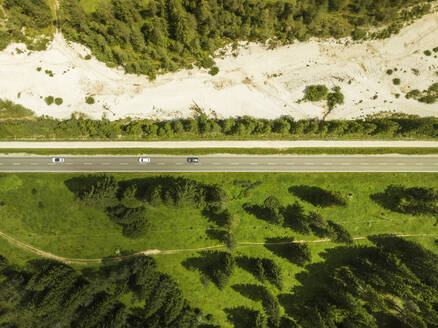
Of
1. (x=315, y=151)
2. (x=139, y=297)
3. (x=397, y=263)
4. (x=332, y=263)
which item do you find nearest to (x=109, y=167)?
(x=139, y=297)

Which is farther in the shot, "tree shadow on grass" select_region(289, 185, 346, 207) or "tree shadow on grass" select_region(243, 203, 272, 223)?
"tree shadow on grass" select_region(243, 203, 272, 223)

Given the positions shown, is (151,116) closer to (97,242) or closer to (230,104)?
(230,104)

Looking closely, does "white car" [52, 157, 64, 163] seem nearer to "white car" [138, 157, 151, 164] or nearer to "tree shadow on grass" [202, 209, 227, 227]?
"white car" [138, 157, 151, 164]

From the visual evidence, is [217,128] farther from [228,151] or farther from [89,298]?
[89,298]

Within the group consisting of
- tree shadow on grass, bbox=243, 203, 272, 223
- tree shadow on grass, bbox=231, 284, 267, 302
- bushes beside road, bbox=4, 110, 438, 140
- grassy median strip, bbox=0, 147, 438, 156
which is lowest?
tree shadow on grass, bbox=231, 284, 267, 302

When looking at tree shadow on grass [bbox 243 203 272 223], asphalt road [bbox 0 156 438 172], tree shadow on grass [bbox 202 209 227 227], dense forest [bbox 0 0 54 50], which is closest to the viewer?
dense forest [bbox 0 0 54 50]

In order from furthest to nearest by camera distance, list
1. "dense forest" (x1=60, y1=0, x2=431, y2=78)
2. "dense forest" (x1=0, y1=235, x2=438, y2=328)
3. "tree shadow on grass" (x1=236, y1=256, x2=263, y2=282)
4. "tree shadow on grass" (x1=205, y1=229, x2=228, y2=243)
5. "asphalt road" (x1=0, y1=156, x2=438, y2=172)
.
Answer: "tree shadow on grass" (x1=236, y1=256, x2=263, y2=282) → "tree shadow on grass" (x1=205, y1=229, x2=228, y2=243) → "asphalt road" (x1=0, y1=156, x2=438, y2=172) → "dense forest" (x1=0, y1=235, x2=438, y2=328) → "dense forest" (x1=60, y1=0, x2=431, y2=78)

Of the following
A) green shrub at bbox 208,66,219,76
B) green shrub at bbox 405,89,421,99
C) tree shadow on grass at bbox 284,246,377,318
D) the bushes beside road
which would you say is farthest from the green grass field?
green shrub at bbox 208,66,219,76
